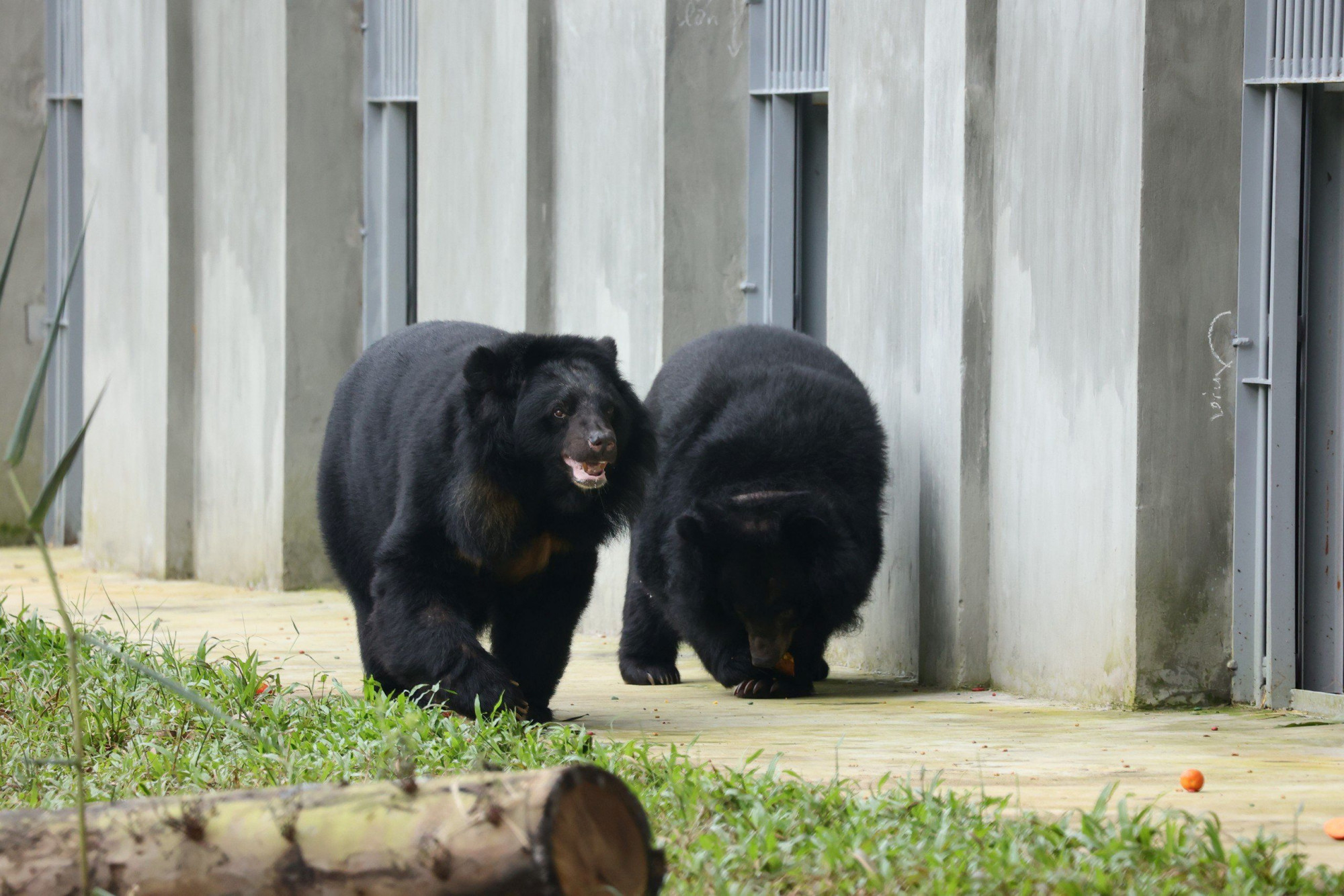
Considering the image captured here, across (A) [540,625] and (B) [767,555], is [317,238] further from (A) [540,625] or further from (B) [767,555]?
(A) [540,625]

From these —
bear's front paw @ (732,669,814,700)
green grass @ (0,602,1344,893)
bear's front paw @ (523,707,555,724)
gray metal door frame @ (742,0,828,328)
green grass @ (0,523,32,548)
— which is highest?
gray metal door frame @ (742,0,828,328)

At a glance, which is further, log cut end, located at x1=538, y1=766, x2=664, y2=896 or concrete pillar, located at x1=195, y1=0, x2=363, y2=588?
concrete pillar, located at x1=195, y1=0, x2=363, y2=588

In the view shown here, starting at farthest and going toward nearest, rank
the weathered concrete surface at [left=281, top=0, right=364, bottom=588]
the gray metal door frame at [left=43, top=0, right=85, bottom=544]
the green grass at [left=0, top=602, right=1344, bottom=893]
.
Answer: the gray metal door frame at [left=43, top=0, right=85, bottom=544]
the weathered concrete surface at [left=281, top=0, right=364, bottom=588]
the green grass at [left=0, top=602, right=1344, bottom=893]

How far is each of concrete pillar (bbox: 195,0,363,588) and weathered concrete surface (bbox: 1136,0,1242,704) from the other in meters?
6.14

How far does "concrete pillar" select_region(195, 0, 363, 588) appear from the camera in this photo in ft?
37.4

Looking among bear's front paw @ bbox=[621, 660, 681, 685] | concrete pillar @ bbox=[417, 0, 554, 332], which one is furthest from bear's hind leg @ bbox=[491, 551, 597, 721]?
concrete pillar @ bbox=[417, 0, 554, 332]

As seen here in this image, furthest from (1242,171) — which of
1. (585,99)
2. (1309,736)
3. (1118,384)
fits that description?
(585,99)

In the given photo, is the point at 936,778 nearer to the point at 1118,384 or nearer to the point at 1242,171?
the point at 1118,384

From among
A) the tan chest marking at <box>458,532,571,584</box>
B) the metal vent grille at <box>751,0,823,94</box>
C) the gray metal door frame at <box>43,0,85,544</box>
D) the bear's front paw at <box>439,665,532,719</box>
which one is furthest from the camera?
the gray metal door frame at <box>43,0,85,544</box>

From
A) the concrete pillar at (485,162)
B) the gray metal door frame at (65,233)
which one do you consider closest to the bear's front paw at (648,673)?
the concrete pillar at (485,162)

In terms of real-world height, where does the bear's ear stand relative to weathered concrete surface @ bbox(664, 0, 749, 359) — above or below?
below

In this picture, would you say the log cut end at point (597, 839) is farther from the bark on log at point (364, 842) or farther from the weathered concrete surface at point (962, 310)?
the weathered concrete surface at point (962, 310)

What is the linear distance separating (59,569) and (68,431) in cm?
182

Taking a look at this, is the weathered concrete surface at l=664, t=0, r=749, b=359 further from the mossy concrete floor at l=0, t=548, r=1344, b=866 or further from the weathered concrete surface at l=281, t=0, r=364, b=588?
the weathered concrete surface at l=281, t=0, r=364, b=588
